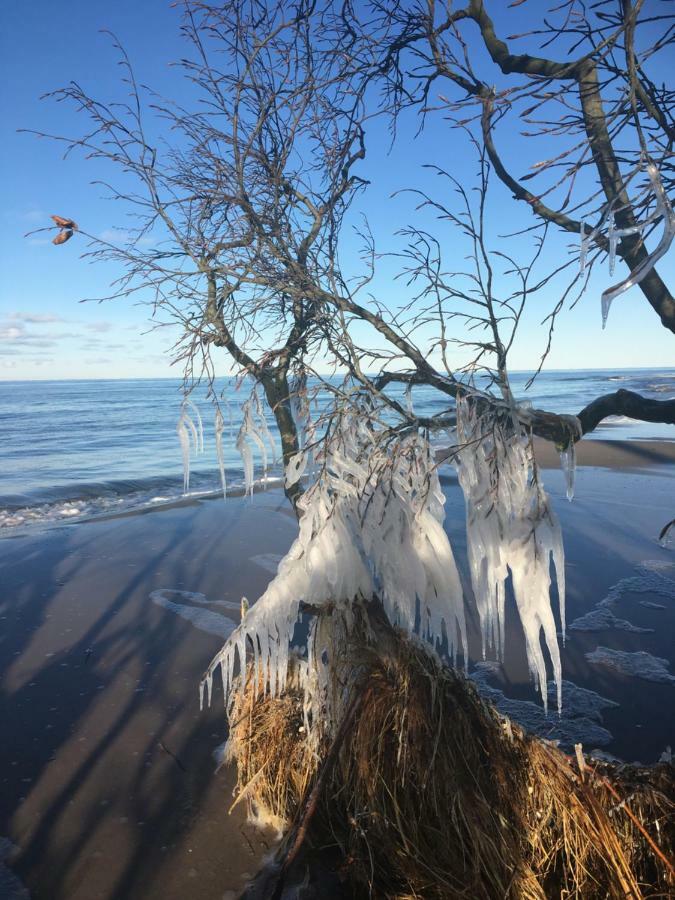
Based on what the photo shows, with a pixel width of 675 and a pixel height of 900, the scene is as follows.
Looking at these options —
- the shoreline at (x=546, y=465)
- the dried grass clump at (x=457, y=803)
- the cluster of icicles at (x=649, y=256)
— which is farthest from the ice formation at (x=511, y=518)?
the shoreline at (x=546, y=465)

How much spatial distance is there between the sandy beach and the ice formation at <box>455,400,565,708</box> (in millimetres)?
2245

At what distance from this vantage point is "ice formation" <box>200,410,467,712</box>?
3346 mm

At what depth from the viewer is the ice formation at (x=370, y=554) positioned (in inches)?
132

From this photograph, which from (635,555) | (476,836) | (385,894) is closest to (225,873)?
(385,894)

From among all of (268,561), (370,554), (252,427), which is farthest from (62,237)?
(268,561)

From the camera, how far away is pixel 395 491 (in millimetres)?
3398

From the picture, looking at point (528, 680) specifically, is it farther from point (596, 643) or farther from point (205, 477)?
point (205, 477)

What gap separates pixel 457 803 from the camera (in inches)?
115

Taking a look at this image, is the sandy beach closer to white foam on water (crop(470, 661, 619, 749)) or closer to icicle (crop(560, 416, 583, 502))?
white foam on water (crop(470, 661, 619, 749))

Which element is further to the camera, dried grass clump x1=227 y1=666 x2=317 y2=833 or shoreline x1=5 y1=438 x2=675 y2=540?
shoreline x1=5 y1=438 x2=675 y2=540

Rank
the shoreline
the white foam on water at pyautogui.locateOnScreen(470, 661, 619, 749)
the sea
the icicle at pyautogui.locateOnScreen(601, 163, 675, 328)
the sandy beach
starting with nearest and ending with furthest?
the icicle at pyautogui.locateOnScreen(601, 163, 675, 328) < the sandy beach < the white foam on water at pyautogui.locateOnScreen(470, 661, 619, 749) < the shoreline < the sea

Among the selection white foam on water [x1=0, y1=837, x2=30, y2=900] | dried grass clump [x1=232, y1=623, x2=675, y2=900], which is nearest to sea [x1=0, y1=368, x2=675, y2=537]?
dried grass clump [x1=232, y1=623, x2=675, y2=900]

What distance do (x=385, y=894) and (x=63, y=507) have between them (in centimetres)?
1282

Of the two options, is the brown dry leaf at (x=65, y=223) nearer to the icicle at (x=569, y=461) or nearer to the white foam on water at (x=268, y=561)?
the icicle at (x=569, y=461)
